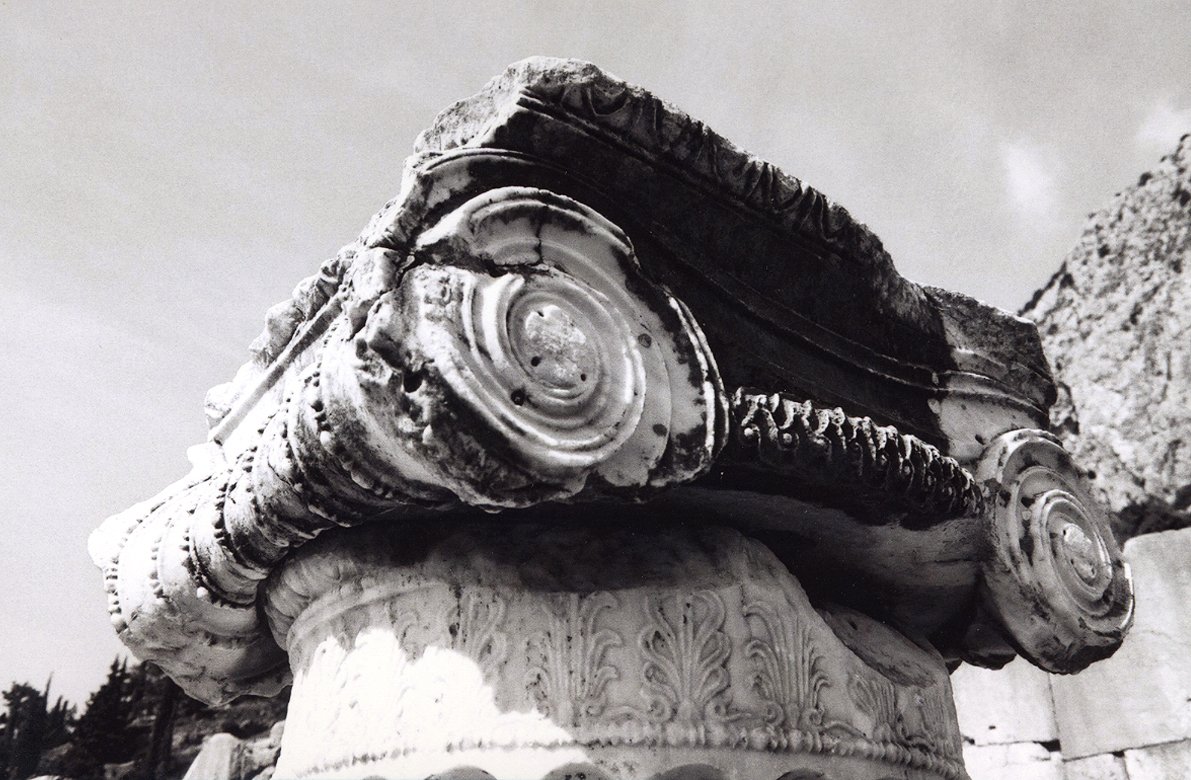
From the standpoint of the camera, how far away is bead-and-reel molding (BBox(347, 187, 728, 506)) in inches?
42.8

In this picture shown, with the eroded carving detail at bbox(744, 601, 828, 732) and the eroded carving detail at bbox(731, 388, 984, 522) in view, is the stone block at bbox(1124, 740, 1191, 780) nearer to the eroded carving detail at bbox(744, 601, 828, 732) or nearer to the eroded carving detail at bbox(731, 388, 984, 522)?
the eroded carving detail at bbox(731, 388, 984, 522)

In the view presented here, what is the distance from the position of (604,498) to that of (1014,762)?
3415 millimetres

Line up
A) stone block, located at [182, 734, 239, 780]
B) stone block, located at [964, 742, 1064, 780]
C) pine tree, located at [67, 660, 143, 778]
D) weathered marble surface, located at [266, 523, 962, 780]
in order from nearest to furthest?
weathered marble surface, located at [266, 523, 962, 780], stone block, located at [964, 742, 1064, 780], stone block, located at [182, 734, 239, 780], pine tree, located at [67, 660, 143, 778]

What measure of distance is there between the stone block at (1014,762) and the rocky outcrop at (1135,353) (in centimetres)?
93

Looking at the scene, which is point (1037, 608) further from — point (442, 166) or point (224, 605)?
point (224, 605)

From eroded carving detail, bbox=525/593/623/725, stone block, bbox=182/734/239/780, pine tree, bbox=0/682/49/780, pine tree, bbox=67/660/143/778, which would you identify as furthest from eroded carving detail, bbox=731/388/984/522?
pine tree, bbox=0/682/49/780

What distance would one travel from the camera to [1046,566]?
1.70m

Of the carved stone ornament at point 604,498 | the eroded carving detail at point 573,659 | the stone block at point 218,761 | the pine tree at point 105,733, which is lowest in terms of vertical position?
the eroded carving detail at point 573,659

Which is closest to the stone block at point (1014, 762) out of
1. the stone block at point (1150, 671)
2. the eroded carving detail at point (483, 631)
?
the stone block at point (1150, 671)

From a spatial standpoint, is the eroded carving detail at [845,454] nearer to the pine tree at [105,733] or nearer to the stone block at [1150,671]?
the stone block at [1150,671]

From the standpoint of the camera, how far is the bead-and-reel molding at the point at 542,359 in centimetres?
109

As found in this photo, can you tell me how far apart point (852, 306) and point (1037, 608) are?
0.61 m

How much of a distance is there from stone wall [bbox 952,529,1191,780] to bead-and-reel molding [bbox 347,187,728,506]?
9.38 ft

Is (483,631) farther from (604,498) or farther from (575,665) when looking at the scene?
(604,498)
